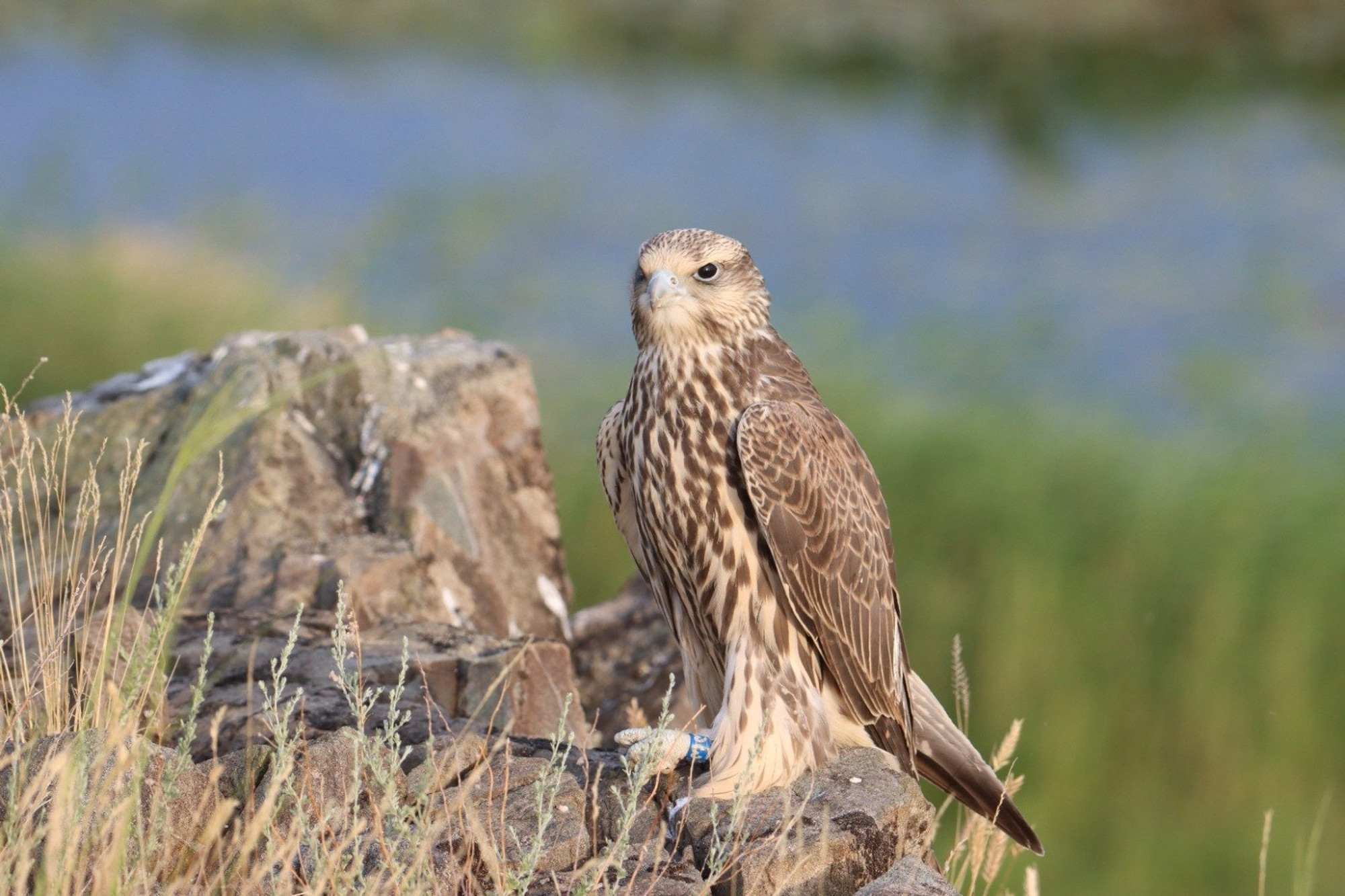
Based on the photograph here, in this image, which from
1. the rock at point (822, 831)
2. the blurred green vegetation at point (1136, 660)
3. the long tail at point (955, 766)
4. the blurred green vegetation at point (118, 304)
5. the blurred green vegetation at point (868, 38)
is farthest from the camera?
the blurred green vegetation at point (868, 38)

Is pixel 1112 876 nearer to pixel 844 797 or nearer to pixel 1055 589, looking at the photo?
pixel 1055 589

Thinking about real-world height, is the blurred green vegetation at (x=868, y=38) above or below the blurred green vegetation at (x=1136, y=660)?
above

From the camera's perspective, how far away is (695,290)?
335cm

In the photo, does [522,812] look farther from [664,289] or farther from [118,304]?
[118,304]

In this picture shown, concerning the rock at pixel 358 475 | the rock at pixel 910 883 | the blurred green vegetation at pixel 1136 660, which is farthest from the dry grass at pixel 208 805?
the blurred green vegetation at pixel 1136 660

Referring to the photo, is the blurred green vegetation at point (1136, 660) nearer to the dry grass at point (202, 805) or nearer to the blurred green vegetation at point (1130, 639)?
the blurred green vegetation at point (1130, 639)

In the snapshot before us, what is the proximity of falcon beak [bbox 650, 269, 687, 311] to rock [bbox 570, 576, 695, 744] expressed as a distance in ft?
4.12

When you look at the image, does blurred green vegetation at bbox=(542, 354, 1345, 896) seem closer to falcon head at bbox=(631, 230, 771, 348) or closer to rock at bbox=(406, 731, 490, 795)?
falcon head at bbox=(631, 230, 771, 348)

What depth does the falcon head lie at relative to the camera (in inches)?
130

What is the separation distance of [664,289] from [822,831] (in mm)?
1165

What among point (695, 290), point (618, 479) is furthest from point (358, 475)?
point (695, 290)

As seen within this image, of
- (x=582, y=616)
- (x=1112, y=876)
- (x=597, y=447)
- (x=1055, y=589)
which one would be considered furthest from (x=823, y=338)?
(x=597, y=447)

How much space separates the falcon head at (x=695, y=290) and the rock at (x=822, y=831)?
0.97 m

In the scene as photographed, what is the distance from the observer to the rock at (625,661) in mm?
4336
